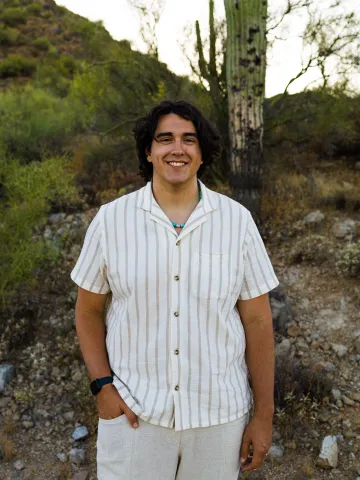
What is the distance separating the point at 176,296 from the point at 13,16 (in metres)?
32.1

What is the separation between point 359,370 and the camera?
11.8 ft

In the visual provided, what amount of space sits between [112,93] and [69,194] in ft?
10.8

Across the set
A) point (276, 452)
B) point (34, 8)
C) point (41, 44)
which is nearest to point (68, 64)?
point (41, 44)

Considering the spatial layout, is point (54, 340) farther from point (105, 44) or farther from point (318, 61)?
point (105, 44)

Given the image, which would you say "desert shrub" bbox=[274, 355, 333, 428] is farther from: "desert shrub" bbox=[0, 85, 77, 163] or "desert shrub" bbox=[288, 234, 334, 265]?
"desert shrub" bbox=[0, 85, 77, 163]

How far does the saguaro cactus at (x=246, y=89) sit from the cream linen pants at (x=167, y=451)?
4.10 meters

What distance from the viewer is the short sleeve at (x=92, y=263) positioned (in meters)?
1.61

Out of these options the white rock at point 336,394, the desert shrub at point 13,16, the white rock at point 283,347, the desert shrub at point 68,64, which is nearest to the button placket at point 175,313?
the white rock at point 336,394

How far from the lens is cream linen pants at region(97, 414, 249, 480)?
1.56 meters

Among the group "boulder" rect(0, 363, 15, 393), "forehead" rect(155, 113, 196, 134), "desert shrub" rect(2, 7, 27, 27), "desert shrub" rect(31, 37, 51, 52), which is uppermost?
"desert shrub" rect(2, 7, 27, 27)

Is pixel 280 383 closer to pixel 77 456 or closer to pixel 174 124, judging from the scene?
pixel 77 456

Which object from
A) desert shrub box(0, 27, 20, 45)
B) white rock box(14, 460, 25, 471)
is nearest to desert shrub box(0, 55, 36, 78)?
desert shrub box(0, 27, 20, 45)

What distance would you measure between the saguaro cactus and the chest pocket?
12.8 ft

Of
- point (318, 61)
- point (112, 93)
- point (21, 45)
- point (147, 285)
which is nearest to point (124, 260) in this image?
point (147, 285)
